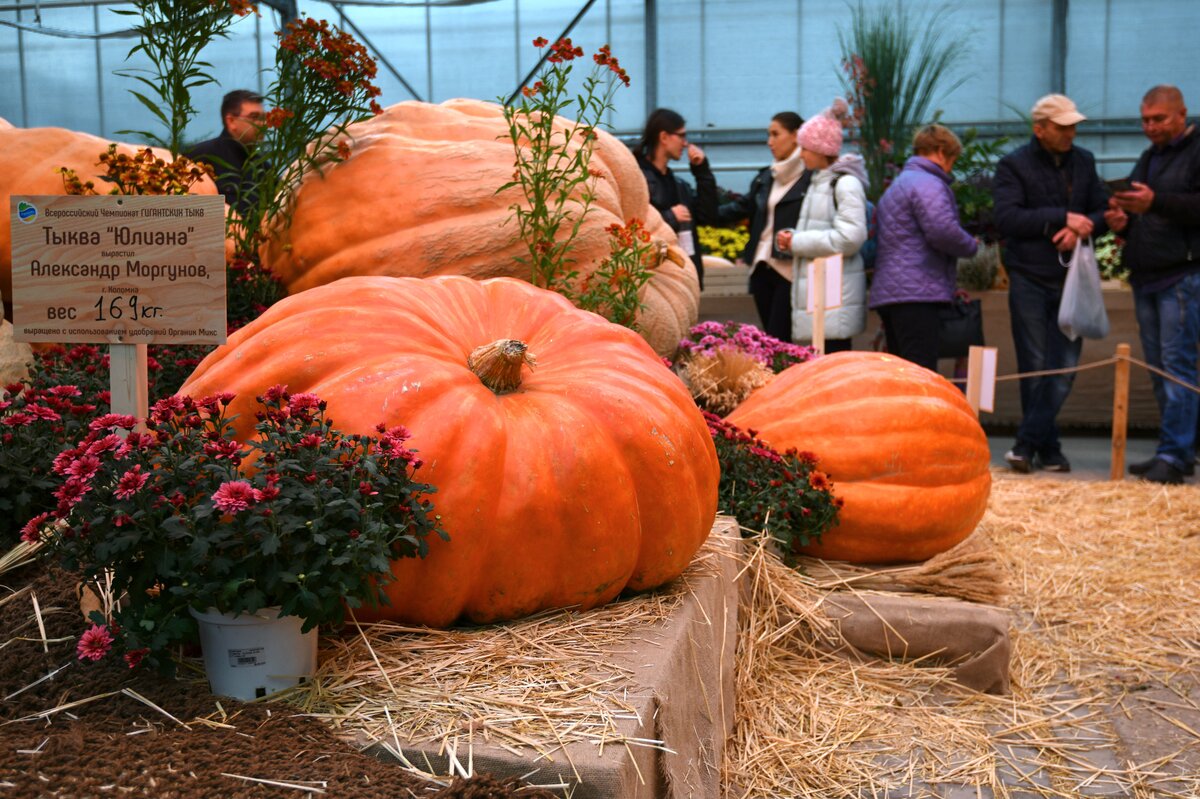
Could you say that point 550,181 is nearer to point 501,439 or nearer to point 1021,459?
point 501,439

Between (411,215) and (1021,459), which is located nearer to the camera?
(411,215)

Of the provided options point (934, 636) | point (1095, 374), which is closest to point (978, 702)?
point (934, 636)

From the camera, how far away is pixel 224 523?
1545 mm

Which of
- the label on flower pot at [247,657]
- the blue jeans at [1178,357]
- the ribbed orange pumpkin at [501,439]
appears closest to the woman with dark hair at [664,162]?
the blue jeans at [1178,357]

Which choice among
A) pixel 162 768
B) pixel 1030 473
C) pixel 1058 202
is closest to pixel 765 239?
pixel 1058 202

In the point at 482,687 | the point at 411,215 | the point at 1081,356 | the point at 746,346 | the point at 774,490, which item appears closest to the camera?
the point at 482,687

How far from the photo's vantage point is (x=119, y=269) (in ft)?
6.49

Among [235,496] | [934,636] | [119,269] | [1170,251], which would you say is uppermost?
[119,269]

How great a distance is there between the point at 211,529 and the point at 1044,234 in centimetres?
559

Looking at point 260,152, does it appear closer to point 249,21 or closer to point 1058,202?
point 1058,202

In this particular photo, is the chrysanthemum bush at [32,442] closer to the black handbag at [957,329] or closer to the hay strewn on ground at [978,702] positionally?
the hay strewn on ground at [978,702]

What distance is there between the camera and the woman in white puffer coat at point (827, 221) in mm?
5680

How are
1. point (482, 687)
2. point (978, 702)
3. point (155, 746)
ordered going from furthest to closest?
point (978, 702)
point (482, 687)
point (155, 746)

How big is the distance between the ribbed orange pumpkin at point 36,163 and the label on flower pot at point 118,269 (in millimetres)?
1555
